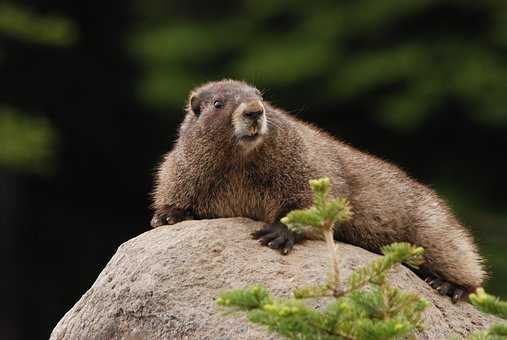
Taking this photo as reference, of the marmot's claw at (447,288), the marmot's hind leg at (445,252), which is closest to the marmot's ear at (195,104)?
the marmot's hind leg at (445,252)

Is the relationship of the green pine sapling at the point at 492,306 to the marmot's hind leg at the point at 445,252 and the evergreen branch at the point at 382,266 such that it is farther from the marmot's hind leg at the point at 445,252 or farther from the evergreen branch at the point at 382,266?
the marmot's hind leg at the point at 445,252

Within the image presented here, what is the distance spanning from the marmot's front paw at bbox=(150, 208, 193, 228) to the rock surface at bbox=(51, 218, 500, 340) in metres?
0.40

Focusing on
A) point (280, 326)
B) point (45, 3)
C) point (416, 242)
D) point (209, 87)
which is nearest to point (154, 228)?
point (209, 87)

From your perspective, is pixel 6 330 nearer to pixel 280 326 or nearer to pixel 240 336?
pixel 240 336

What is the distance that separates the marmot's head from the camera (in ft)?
24.7

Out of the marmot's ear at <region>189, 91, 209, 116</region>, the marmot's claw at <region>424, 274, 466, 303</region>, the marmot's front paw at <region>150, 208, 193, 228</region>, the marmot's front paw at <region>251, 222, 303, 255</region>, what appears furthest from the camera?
the marmot's ear at <region>189, 91, 209, 116</region>

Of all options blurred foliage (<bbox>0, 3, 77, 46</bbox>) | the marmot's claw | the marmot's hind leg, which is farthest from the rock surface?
blurred foliage (<bbox>0, 3, 77, 46</bbox>)

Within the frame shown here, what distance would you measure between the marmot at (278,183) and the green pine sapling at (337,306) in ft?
8.02

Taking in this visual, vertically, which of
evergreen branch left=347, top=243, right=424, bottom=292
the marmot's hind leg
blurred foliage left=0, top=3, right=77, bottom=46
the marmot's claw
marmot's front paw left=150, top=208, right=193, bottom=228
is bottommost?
the marmot's claw

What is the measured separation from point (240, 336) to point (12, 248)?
32.3 ft

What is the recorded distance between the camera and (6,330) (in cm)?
1524

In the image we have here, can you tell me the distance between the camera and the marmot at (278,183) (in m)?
7.78

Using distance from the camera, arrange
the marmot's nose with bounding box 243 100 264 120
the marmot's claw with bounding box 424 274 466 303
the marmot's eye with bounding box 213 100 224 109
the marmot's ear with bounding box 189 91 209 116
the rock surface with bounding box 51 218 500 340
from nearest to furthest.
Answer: the rock surface with bounding box 51 218 500 340
the marmot's nose with bounding box 243 100 264 120
the marmot's claw with bounding box 424 274 466 303
the marmot's eye with bounding box 213 100 224 109
the marmot's ear with bounding box 189 91 209 116

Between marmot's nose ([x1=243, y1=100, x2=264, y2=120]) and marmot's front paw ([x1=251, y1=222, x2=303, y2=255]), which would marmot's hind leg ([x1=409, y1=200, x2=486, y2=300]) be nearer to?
marmot's front paw ([x1=251, y1=222, x2=303, y2=255])
